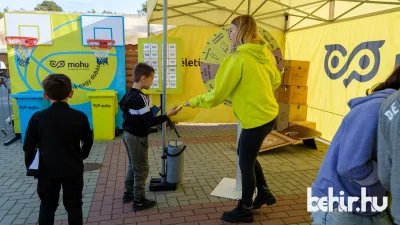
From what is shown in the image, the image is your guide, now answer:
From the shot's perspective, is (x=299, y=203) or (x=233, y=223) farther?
(x=299, y=203)

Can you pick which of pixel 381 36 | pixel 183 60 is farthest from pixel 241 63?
pixel 183 60

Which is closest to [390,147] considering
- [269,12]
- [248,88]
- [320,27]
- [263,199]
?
[248,88]

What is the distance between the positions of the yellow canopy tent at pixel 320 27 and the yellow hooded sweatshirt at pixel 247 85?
3260 mm

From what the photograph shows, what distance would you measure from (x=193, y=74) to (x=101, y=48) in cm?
235

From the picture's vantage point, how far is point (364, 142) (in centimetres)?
119

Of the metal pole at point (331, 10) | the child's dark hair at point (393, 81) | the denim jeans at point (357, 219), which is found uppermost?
the metal pole at point (331, 10)

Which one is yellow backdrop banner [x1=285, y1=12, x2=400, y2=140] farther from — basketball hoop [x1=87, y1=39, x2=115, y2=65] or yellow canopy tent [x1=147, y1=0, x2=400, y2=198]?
basketball hoop [x1=87, y1=39, x2=115, y2=65]

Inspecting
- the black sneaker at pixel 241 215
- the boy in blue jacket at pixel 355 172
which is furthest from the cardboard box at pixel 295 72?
the boy in blue jacket at pixel 355 172

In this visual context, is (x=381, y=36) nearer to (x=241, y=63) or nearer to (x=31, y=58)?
(x=241, y=63)

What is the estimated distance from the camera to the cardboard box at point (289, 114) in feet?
22.1

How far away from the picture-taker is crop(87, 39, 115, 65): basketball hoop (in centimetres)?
664

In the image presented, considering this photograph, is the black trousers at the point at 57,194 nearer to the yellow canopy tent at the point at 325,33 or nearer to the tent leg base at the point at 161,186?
the tent leg base at the point at 161,186

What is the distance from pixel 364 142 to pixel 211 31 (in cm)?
689

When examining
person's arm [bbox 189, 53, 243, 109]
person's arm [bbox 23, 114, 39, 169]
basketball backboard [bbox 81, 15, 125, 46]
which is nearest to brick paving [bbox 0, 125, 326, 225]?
person's arm [bbox 23, 114, 39, 169]
